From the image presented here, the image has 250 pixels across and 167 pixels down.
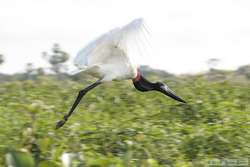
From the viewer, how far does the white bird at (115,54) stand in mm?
5840

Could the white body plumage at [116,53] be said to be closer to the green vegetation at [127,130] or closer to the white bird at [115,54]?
the white bird at [115,54]

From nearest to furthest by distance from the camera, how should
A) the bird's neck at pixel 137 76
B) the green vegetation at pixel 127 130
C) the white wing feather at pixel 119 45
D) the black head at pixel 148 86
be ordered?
the green vegetation at pixel 127 130, the white wing feather at pixel 119 45, the bird's neck at pixel 137 76, the black head at pixel 148 86

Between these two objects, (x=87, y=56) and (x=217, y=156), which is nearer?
(x=217, y=156)

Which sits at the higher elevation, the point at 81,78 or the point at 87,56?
the point at 87,56

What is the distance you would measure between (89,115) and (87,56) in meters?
0.55

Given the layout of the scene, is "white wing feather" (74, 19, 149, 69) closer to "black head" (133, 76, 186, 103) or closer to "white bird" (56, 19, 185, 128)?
"white bird" (56, 19, 185, 128)

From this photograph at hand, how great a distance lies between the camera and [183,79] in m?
9.55

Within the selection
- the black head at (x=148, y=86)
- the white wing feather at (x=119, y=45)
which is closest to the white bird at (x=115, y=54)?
the white wing feather at (x=119, y=45)

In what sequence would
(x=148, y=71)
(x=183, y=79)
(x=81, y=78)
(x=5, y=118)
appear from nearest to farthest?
(x=5, y=118) → (x=183, y=79) → (x=81, y=78) → (x=148, y=71)

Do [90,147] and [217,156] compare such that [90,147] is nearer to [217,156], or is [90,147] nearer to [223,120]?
[217,156]

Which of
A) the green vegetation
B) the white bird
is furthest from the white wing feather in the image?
the green vegetation

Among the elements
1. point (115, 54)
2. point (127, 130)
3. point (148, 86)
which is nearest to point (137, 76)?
point (148, 86)

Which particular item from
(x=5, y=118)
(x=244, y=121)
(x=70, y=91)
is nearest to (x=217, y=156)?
(x=244, y=121)

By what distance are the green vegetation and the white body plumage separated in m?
0.41
